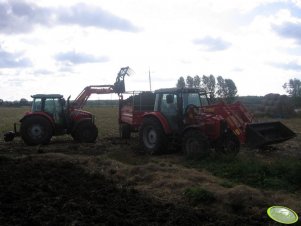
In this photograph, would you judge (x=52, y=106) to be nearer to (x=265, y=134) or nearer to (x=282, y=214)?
(x=265, y=134)

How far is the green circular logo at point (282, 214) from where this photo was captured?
6418 millimetres

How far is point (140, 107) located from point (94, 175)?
802 centimetres

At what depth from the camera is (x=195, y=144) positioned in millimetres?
12211

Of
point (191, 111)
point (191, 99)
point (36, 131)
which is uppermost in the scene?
point (191, 99)

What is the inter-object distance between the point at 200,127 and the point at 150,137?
242 cm

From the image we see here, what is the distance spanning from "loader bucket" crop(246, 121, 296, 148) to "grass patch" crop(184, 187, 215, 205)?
189 inches

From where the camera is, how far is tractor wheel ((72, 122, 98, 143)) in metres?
17.3

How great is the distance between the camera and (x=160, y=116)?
45.3ft

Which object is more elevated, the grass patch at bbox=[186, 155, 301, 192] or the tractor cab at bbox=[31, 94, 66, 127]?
the tractor cab at bbox=[31, 94, 66, 127]

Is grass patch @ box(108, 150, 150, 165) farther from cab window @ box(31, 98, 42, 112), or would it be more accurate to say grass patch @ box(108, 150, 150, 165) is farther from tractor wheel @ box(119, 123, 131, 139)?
cab window @ box(31, 98, 42, 112)

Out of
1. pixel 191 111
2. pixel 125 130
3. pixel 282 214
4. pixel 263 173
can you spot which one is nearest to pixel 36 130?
pixel 125 130

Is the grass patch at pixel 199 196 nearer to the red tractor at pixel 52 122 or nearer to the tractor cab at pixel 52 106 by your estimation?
the red tractor at pixel 52 122

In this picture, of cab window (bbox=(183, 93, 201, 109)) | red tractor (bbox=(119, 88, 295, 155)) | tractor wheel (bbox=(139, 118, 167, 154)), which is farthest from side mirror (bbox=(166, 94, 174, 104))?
tractor wheel (bbox=(139, 118, 167, 154))

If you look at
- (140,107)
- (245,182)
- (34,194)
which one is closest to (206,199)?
(245,182)
